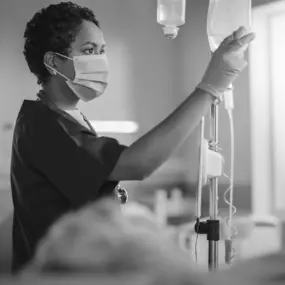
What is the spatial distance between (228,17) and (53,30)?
34 centimetres

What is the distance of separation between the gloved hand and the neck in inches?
11.4

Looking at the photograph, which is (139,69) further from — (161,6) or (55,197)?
Answer: (55,197)

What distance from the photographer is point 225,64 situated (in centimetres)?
83

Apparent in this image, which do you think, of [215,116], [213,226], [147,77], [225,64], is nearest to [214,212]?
[213,226]

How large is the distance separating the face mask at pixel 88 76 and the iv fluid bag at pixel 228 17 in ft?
0.76

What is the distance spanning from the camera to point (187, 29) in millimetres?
2025

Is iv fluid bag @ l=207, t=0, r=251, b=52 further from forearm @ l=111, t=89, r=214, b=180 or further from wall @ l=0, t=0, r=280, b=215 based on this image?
wall @ l=0, t=0, r=280, b=215

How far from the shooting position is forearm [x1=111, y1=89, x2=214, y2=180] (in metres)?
0.78

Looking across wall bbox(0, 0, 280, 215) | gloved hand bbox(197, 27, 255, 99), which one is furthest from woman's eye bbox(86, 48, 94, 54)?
wall bbox(0, 0, 280, 215)

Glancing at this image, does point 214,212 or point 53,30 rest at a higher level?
point 53,30

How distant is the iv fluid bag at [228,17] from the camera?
94 cm

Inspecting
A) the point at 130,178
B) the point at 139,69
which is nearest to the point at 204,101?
the point at 130,178

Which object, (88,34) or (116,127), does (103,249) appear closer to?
(88,34)

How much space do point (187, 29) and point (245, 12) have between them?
1109 mm
